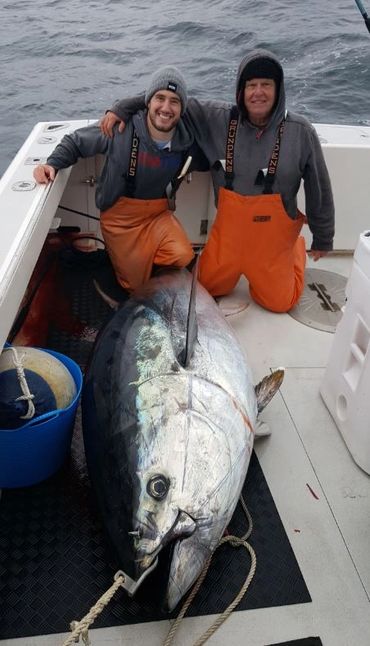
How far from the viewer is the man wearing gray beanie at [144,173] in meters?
Answer: 3.02

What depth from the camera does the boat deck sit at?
1855 millimetres

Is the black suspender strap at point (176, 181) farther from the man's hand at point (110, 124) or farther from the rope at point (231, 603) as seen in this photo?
the rope at point (231, 603)

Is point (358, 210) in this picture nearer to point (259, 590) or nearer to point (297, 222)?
point (297, 222)

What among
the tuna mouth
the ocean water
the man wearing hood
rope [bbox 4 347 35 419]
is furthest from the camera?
the ocean water

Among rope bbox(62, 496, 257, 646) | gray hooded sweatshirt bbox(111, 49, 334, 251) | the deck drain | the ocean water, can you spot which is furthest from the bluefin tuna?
the ocean water

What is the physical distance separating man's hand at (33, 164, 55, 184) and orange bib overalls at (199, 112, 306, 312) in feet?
3.20

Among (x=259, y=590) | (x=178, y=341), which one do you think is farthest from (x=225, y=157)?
(x=259, y=590)

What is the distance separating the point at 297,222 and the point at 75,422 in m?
1.79

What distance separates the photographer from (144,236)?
3.38 meters

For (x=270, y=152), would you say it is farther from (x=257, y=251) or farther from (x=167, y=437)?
(x=167, y=437)

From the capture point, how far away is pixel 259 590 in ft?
6.47

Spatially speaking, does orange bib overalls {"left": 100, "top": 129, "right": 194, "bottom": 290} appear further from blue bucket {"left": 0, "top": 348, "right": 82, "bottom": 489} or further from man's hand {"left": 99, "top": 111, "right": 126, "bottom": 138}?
blue bucket {"left": 0, "top": 348, "right": 82, "bottom": 489}

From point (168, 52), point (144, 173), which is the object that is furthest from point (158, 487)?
point (168, 52)

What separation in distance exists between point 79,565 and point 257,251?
2.02 m
